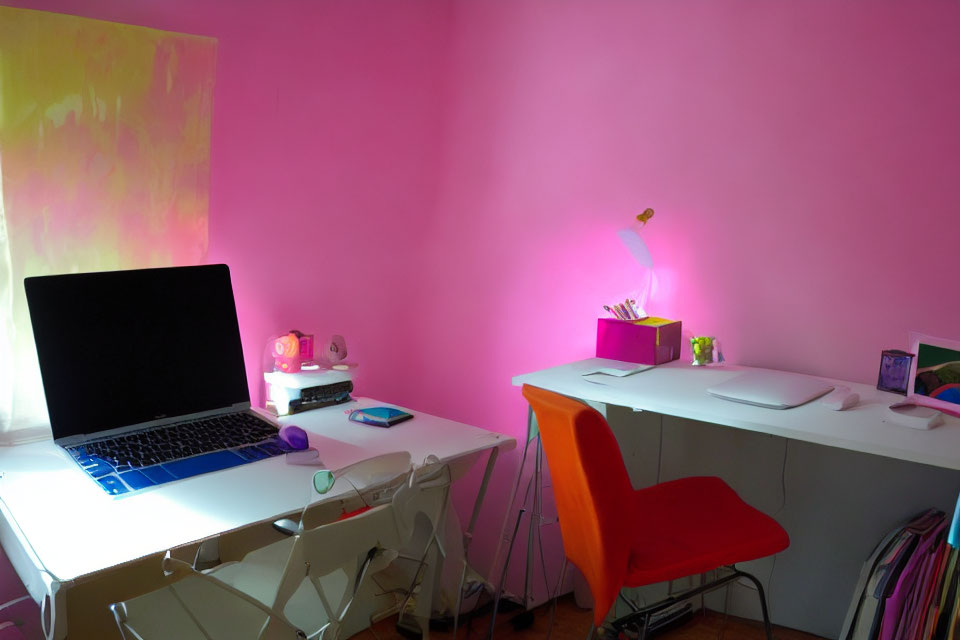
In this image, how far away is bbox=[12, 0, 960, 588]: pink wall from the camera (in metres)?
2.07

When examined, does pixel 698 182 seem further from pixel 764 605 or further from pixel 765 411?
pixel 764 605

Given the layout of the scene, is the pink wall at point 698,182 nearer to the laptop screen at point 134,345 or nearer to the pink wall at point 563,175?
the pink wall at point 563,175

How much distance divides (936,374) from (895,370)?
0.12m

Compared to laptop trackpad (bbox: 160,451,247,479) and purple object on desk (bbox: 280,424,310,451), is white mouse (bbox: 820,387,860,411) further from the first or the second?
laptop trackpad (bbox: 160,451,247,479)

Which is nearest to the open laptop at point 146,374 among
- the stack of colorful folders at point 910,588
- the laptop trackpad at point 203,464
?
the laptop trackpad at point 203,464

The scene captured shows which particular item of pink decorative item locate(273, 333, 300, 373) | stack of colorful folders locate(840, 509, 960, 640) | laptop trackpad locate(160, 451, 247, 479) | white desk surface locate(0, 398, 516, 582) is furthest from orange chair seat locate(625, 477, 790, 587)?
pink decorative item locate(273, 333, 300, 373)

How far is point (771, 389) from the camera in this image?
6.33 ft

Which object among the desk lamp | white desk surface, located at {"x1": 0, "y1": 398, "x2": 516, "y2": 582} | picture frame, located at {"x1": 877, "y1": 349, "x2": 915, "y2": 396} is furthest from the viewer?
the desk lamp

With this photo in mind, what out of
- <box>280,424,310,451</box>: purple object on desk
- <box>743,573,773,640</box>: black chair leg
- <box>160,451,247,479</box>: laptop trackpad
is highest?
<box>280,424,310,451</box>: purple object on desk

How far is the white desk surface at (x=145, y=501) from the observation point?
1.38m

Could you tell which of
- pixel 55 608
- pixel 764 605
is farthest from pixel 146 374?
pixel 764 605

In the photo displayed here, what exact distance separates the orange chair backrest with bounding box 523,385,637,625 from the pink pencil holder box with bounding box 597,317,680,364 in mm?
645

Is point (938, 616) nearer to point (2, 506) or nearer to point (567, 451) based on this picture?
point (567, 451)

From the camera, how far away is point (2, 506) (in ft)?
5.08
